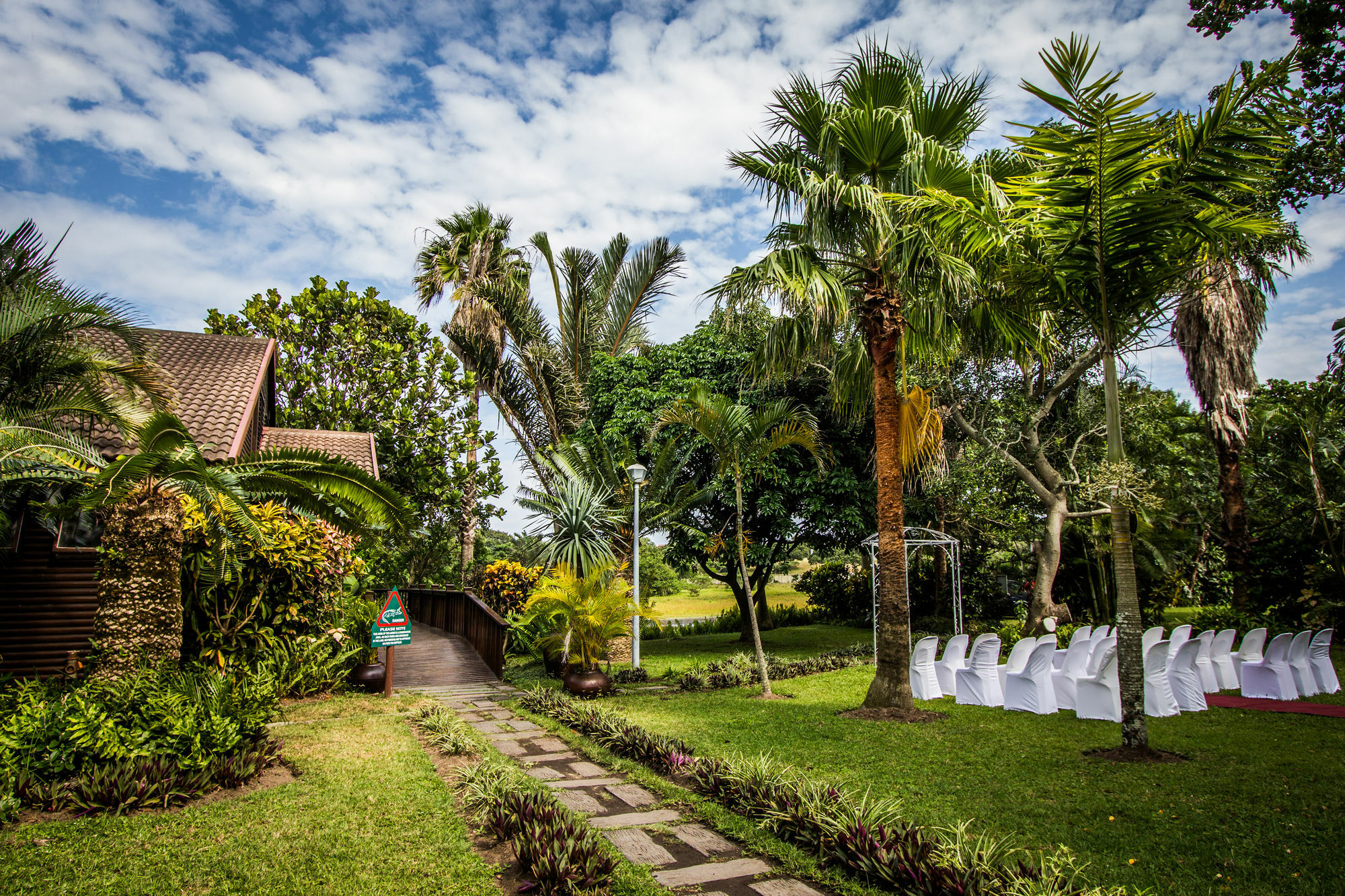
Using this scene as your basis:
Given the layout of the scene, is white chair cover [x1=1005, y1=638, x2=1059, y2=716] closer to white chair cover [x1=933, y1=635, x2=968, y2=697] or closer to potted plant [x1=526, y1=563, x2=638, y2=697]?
A: white chair cover [x1=933, y1=635, x2=968, y2=697]

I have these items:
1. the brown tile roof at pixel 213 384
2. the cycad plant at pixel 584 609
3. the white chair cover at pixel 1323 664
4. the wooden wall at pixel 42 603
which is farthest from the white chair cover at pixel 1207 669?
the wooden wall at pixel 42 603

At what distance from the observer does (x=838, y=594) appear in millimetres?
24000

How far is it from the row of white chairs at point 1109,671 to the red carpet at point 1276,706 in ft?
0.62

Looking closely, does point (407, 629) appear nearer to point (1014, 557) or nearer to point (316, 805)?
point (316, 805)

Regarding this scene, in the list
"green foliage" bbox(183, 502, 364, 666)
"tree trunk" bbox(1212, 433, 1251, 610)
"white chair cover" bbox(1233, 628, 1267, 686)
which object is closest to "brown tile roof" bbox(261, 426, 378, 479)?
"green foliage" bbox(183, 502, 364, 666)

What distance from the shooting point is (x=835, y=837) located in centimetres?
438

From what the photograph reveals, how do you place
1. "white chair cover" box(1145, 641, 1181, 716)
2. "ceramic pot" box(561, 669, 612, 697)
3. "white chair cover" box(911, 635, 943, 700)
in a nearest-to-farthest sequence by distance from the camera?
"white chair cover" box(1145, 641, 1181, 716), "white chair cover" box(911, 635, 943, 700), "ceramic pot" box(561, 669, 612, 697)

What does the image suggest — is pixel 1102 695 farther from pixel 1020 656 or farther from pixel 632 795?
pixel 632 795

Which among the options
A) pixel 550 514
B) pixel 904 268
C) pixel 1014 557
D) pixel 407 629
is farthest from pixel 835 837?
pixel 1014 557

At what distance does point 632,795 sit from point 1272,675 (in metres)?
9.26

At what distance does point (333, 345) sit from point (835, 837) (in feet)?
69.0

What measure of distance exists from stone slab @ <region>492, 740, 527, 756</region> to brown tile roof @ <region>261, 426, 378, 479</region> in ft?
26.7

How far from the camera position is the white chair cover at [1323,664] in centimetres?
1009

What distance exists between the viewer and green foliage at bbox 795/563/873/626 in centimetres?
2297
